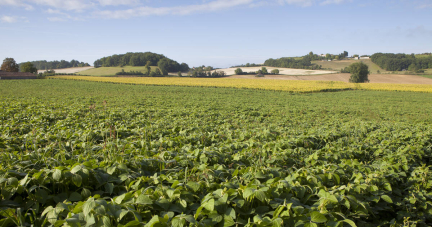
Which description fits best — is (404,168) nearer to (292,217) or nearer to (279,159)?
(279,159)

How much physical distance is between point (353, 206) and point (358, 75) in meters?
91.0

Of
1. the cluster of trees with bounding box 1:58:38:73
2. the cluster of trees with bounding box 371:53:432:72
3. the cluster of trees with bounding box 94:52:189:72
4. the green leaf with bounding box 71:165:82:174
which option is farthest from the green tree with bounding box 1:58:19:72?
the cluster of trees with bounding box 371:53:432:72

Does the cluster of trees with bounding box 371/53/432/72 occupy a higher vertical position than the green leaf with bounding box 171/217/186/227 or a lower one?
higher

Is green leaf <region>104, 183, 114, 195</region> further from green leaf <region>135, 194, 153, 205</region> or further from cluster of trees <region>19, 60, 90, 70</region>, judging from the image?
cluster of trees <region>19, 60, 90, 70</region>

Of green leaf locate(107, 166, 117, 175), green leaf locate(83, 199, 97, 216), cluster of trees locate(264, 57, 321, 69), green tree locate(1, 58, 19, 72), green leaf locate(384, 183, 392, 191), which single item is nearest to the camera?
green leaf locate(83, 199, 97, 216)

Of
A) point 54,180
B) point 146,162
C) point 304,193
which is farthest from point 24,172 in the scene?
point 304,193

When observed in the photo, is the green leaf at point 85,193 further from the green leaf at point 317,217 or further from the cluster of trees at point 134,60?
the cluster of trees at point 134,60

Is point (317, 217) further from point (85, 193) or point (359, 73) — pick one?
point (359, 73)

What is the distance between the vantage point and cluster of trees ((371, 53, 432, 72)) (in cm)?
10412

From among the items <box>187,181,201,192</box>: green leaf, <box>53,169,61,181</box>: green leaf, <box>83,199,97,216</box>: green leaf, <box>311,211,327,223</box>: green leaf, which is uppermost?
<box>53,169,61,181</box>: green leaf

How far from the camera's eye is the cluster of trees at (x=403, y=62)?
10412cm

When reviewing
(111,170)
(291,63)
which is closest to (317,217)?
(111,170)

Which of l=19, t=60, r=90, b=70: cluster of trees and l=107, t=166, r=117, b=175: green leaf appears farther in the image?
l=19, t=60, r=90, b=70: cluster of trees

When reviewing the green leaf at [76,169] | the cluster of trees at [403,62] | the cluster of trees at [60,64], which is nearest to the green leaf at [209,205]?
the green leaf at [76,169]
